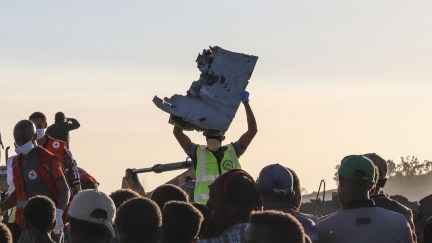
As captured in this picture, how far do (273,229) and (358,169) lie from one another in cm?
254

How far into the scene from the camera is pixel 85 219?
8172 millimetres

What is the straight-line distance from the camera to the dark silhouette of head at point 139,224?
8.17 meters

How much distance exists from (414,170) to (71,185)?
3739 cm

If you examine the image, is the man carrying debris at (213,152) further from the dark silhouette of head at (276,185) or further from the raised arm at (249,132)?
the dark silhouette of head at (276,185)

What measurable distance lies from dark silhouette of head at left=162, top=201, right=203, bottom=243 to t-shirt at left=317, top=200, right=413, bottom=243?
1367mm

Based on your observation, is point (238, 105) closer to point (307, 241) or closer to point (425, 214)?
point (425, 214)

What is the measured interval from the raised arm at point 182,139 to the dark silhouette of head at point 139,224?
683 cm

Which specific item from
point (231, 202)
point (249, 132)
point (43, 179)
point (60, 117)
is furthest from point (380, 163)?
point (60, 117)

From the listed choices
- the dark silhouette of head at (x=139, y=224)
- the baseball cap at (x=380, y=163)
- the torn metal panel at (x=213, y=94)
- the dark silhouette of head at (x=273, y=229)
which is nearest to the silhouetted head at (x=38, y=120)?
the torn metal panel at (x=213, y=94)

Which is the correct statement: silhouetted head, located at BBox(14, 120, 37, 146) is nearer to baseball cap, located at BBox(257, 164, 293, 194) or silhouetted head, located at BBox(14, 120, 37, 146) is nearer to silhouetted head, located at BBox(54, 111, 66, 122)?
baseball cap, located at BBox(257, 164, 293, 194)

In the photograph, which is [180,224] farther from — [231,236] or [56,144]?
[56,144]

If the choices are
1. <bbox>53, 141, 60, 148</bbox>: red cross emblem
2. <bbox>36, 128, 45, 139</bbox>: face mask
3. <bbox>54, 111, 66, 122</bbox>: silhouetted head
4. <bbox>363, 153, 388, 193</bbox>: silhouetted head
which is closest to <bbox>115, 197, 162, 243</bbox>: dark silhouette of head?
<bbox>363, 153, 388, 193</bbox>: silhouetted head

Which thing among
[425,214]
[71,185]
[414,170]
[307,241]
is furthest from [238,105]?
[414,170]

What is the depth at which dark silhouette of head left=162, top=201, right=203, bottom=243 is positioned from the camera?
8.52 meters
